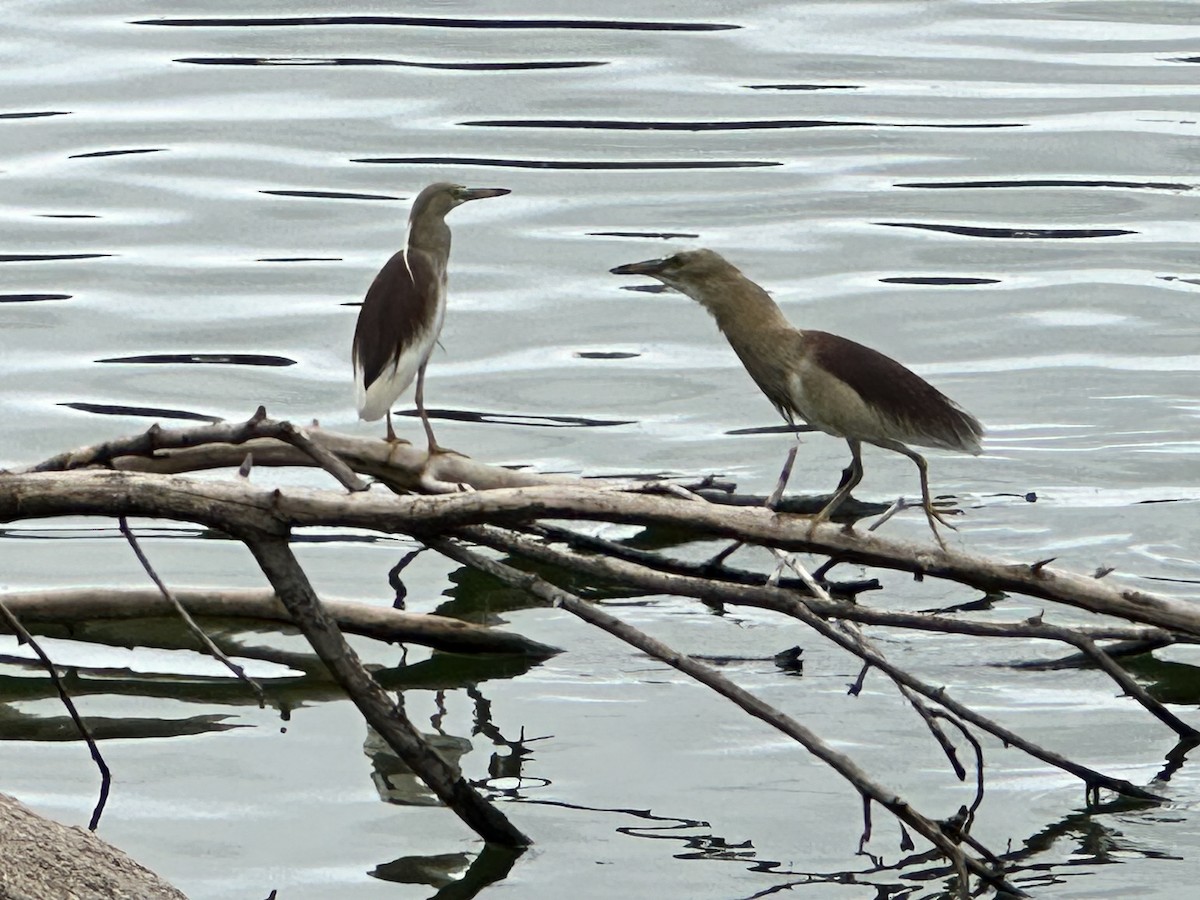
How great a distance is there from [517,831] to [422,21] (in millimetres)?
13498

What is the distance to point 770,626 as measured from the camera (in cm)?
782

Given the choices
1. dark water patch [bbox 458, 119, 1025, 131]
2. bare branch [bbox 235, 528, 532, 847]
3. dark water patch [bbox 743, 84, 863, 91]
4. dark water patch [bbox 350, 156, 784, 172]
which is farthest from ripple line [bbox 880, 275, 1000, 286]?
bare branch [bbox 235, 528, 532, 847]

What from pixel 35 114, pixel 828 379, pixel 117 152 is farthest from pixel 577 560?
pixel 35 114

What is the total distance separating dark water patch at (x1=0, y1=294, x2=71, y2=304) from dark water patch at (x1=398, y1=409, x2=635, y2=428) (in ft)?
9.71

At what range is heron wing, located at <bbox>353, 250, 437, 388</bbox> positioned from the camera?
7.52 meters

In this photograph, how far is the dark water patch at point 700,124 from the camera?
15680 mm

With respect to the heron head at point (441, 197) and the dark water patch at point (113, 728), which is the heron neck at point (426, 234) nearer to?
the heron head at point (441, 197)

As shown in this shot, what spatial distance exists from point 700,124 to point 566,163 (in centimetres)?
126

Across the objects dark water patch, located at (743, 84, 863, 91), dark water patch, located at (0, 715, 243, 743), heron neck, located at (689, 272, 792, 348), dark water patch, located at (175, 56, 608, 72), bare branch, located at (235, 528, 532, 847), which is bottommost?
dark water patch, located at (0, 715, 243, 743)

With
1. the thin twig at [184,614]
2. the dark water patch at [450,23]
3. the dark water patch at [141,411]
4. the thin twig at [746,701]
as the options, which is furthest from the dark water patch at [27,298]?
the thin twig at [746,701]

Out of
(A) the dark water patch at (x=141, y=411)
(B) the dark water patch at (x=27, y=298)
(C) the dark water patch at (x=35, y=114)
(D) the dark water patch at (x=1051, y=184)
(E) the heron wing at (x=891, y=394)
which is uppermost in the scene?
(C) the dark water patch at (x=35, y=114)

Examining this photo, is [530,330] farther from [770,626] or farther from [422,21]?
[422,21]

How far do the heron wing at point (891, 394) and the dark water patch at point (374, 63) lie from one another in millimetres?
11653

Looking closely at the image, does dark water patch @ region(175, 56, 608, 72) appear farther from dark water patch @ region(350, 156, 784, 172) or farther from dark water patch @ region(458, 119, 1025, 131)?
dark water patch @ region(350, 156, 784, 172)
